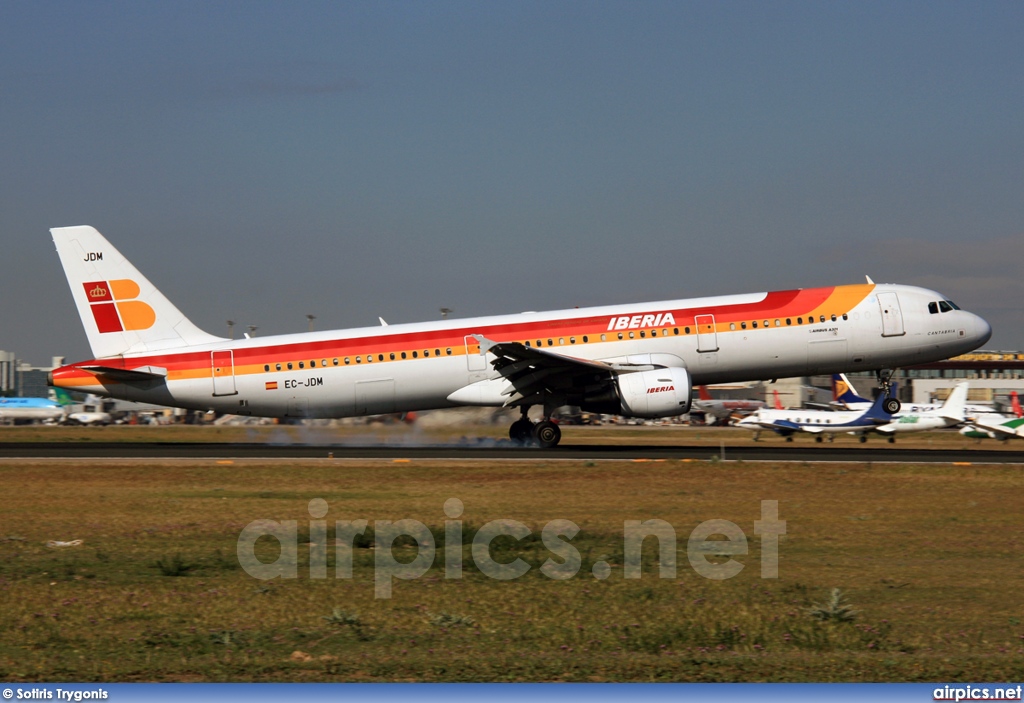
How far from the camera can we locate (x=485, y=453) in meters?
30.4

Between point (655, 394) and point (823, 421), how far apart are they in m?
19.7

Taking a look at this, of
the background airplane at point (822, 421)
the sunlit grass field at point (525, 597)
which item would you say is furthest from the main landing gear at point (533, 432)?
the background airplane at point (822, 421)

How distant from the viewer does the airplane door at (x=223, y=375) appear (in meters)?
32.4

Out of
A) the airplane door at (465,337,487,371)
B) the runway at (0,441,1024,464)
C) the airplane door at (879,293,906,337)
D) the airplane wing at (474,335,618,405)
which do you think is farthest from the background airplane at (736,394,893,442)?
the airplane door at (465,337,487,371)

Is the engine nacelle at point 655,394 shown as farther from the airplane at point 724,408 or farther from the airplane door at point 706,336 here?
the airplane at point 724,408

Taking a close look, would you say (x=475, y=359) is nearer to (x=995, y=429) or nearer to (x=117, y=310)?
(x=117, y=310)

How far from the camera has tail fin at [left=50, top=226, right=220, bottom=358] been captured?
33.3 meters

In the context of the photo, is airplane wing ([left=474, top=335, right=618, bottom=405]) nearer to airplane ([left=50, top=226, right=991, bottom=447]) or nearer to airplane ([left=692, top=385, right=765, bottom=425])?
airplane ([left=50, top=226, right=991, bottom=447])

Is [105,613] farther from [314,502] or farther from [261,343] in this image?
[261,343]

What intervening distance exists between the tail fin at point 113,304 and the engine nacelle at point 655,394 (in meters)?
13.3

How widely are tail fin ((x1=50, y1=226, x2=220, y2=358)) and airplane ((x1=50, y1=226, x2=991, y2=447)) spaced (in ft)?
0.21

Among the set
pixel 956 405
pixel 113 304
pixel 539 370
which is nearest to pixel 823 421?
pixel 956 405

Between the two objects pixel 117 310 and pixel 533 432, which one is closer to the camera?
pixel 533 432

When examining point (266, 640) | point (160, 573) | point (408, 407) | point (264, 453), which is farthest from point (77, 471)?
point (266, 640)
